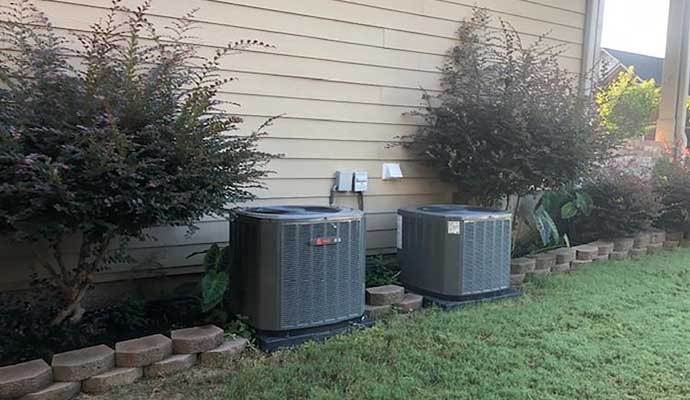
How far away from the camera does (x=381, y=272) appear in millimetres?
3840

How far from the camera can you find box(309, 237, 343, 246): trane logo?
2.71 metres

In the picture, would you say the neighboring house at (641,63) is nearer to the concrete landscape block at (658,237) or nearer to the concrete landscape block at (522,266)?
the concrete landscape block at (658,237)

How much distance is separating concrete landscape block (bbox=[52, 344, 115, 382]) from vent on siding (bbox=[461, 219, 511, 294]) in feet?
6.89

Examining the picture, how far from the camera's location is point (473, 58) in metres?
4.31

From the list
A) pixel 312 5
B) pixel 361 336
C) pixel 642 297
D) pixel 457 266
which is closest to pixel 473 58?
pixel 312 5

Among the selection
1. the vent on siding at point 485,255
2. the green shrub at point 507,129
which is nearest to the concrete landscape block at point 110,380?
the vent on siding at point 485,255

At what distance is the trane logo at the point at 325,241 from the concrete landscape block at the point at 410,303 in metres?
0.73

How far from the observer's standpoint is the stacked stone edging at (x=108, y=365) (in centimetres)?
209

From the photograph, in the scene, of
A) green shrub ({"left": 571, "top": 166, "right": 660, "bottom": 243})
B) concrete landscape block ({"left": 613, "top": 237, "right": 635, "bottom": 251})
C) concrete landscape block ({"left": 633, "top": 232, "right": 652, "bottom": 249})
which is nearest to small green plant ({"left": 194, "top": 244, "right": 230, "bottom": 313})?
green shrub ({"left": 571, "top": 166, "right": 660, "bottom": 243})

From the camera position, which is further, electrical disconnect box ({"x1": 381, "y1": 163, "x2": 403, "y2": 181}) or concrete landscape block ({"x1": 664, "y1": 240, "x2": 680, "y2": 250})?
concrete landscape block ({"x1": 664, "y1": 240, "x2": 680, "y2": 250})

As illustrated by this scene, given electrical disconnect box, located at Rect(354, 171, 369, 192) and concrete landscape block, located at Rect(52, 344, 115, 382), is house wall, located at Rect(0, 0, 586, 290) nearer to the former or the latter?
electrical disconnect box, located at Rect(354, 171, 369, 192)

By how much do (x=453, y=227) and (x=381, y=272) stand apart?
75 centimetres

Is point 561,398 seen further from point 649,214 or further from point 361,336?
point 649,214

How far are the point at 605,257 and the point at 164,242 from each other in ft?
12.7
